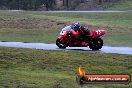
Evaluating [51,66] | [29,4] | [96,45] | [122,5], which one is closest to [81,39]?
[96,45]

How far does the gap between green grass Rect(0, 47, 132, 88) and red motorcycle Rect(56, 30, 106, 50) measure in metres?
2.20

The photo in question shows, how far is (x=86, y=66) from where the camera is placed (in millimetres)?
17672

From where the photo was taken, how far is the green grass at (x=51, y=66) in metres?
13.6

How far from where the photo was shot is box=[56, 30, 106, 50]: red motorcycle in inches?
934

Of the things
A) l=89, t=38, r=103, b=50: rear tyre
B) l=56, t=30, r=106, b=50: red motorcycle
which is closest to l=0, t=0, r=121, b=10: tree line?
l=56, t=30, r=106, b=50: red motorcycle

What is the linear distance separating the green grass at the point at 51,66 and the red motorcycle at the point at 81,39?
7.22 feet

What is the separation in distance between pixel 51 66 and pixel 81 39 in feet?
22.7

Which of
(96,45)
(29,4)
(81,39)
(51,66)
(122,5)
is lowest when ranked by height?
(29,4)

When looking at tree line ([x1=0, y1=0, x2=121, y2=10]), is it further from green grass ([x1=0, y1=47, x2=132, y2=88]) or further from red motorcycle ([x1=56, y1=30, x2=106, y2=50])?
green grass ([x1=0, y1=47, x2=132, y2=88])

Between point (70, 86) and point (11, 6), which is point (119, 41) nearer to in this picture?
point (70, 86)

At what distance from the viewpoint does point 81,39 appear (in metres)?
24.0

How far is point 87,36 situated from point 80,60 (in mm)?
4951

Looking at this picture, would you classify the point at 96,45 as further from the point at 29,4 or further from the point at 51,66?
the point at 29,4

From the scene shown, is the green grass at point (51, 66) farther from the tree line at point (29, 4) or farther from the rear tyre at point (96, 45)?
the tree line at point (29, 4)
